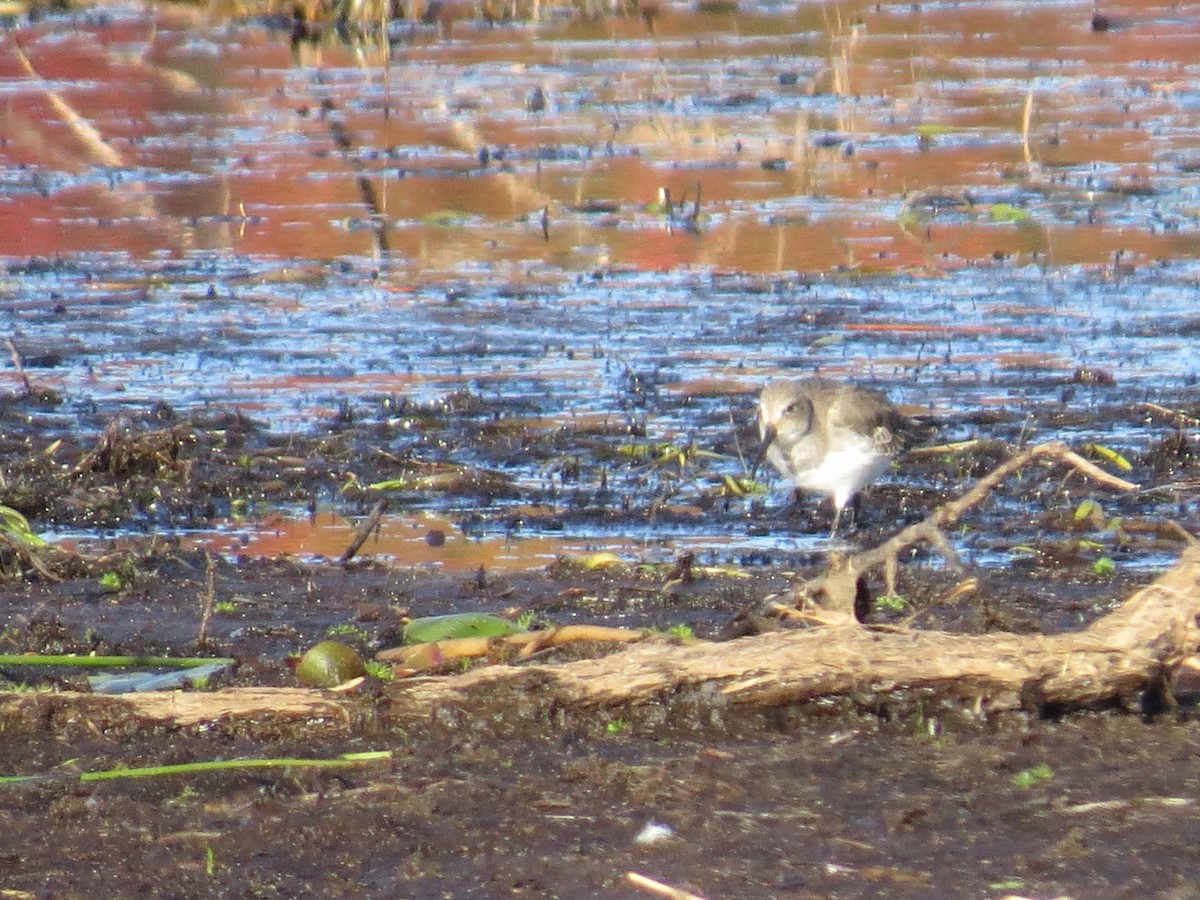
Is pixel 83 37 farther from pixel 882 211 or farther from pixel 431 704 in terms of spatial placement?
pixel 431 704

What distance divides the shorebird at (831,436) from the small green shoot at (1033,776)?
2.66m

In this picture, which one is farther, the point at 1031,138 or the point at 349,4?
the point at 349,4

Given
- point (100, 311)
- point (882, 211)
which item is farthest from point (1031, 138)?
point (100, 311)

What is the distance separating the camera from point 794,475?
6945mm

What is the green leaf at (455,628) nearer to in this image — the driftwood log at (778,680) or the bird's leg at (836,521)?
the driftwood log at (778,680)

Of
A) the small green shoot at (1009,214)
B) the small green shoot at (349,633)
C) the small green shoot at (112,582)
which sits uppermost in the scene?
the small green shoot at (1009,214)

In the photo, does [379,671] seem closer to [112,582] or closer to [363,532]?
[363,532]

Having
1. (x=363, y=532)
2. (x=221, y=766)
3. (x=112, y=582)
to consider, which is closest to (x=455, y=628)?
(x=363, y=532)

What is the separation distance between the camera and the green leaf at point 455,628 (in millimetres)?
5195

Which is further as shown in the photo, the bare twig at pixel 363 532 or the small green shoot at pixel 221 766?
the bare twig at pixel 363 532

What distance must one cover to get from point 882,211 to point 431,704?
28.1 feet

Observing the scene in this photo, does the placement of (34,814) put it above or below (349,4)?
below

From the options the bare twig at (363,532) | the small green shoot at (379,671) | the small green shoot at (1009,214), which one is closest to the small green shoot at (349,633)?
the small green shoot at (379,671)

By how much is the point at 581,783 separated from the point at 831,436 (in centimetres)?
291
